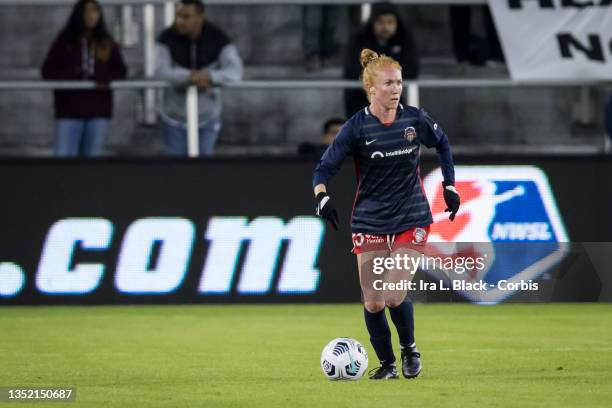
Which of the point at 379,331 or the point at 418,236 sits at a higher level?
the point at 418,236

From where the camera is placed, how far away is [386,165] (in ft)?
31.4

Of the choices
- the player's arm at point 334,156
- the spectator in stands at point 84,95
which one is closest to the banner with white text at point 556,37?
the spectator in stands at point 84,95

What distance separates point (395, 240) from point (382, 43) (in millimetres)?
6421

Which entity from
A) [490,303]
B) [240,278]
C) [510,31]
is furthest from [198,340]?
[510,31]

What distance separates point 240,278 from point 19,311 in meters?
2.11

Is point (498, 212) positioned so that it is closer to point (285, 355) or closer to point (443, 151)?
point (285, 355)

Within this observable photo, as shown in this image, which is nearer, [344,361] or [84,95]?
[344,361]

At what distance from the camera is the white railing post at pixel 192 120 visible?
15.5 metres

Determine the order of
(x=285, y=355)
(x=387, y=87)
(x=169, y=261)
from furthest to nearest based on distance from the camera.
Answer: (x=169, y=261), (x=285, y=355), (x=387, y=87)

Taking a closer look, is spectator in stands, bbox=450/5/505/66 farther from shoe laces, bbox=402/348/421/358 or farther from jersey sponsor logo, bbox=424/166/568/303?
shoe laces, bbox=402/348/421/358

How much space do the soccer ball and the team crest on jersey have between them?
129 cm

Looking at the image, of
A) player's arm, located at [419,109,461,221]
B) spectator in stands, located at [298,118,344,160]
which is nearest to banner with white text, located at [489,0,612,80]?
spectator in stands, located at [298,118,344,160]

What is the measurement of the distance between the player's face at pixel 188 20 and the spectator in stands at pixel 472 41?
3697 mm

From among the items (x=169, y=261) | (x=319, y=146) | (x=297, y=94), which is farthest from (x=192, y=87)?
(x=297, y=94)
